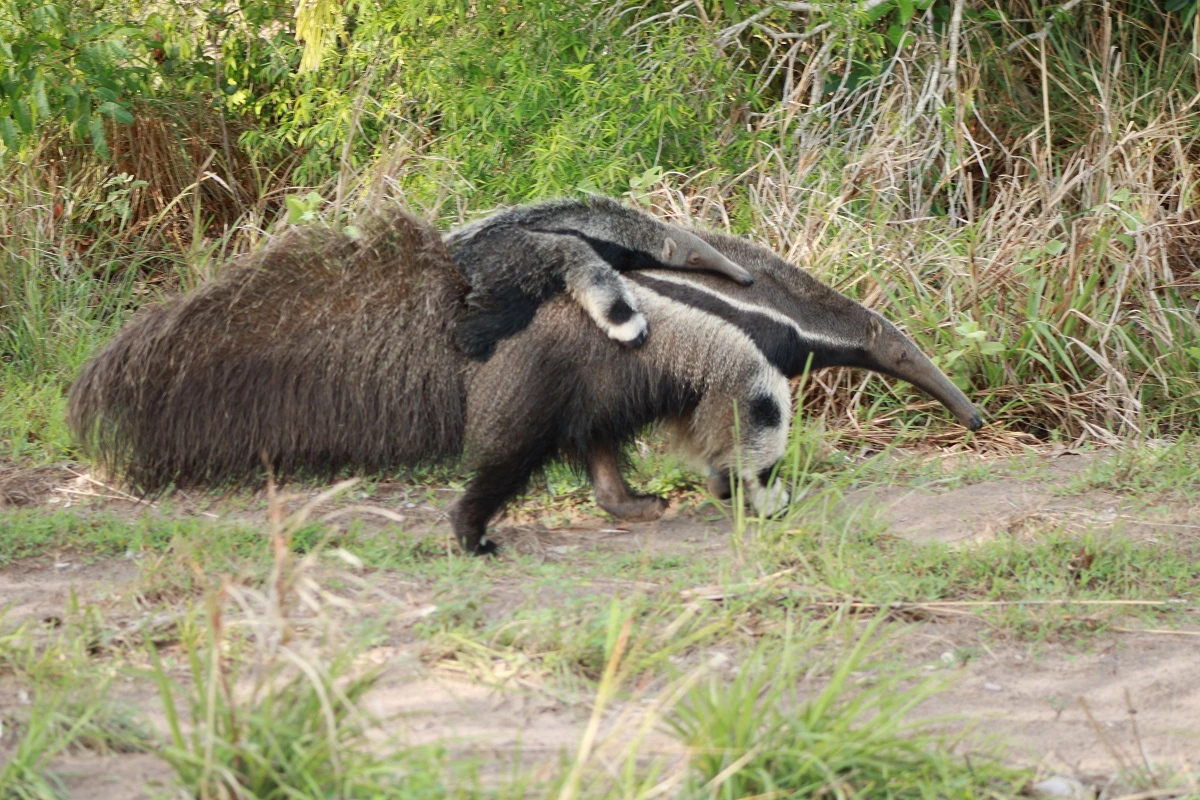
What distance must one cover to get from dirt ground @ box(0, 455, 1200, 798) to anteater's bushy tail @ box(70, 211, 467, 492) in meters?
0.41

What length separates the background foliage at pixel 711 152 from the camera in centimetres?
636

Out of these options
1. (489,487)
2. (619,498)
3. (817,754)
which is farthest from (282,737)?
(619,498)

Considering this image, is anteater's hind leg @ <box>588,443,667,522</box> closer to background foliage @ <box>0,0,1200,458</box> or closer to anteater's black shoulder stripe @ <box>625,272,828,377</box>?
anteater's black shoulder stripe @ <box>625,272,828,377</box>

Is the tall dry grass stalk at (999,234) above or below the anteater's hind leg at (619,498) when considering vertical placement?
above

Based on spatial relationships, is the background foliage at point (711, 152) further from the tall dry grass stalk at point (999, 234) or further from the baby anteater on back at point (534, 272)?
the baby anteater on back at point (534, 272)

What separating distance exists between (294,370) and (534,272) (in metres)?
0.85

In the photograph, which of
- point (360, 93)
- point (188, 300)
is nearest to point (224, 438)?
point (188, 300)

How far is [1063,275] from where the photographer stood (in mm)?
6527

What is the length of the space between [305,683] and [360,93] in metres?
5.22

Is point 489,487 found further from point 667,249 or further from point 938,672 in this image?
point 938,672

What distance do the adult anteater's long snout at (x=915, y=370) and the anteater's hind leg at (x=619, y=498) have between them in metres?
1.06

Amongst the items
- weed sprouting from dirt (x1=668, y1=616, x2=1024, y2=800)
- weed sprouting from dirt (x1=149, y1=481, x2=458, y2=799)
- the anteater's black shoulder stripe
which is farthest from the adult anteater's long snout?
weed sprouting from dirt (x1=149, y1=481, x2=458, y2=799)

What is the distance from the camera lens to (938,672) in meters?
→ 3.66

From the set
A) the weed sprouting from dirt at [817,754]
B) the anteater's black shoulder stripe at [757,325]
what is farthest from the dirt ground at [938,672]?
the anteater's black shoulder stripe at [757,325]
